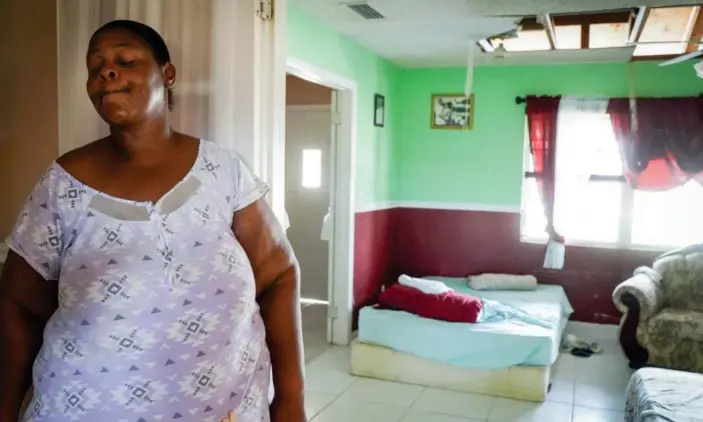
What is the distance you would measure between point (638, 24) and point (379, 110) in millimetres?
2191

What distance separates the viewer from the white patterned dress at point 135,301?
1069 millimetres

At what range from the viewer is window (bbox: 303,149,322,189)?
19.4 ft

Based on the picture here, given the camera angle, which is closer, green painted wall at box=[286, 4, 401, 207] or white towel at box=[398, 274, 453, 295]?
green painted wall at box=[286, 4, 401, 207]

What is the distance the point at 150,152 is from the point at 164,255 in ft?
0.69

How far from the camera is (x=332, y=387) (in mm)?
3912

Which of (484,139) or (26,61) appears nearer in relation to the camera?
(26,61)

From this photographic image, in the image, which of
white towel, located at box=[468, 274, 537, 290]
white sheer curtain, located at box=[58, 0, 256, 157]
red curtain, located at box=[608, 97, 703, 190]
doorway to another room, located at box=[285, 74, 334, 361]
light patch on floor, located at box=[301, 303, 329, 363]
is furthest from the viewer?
doorway to another room, located at box=[285, 74, 334, 361]

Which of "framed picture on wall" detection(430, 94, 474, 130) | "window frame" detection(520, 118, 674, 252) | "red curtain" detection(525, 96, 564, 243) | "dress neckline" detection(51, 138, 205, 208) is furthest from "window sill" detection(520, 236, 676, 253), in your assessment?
"dress neckline" detection(51, 138, 205, 208)

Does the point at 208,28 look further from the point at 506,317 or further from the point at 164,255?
the point at 506,317

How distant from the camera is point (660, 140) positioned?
502cm

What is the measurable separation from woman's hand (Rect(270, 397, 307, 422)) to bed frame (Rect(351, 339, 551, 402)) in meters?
2.77

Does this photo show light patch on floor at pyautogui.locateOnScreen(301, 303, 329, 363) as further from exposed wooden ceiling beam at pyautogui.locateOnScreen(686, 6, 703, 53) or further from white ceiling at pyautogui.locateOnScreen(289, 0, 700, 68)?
exposed wooden ceiling beam at pyautogui.locateOnScreen(686, 6, 703, 53)

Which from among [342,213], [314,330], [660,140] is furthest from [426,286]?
[660,140]

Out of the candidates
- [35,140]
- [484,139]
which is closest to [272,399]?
[35,140]
